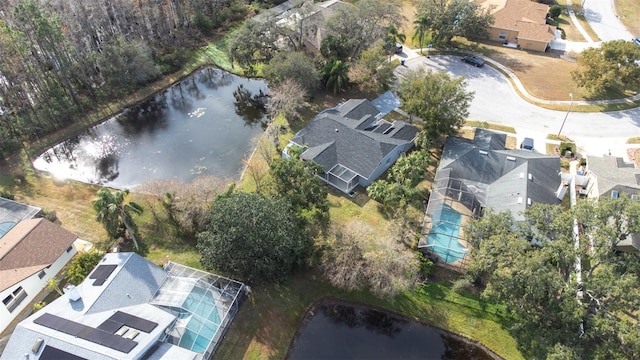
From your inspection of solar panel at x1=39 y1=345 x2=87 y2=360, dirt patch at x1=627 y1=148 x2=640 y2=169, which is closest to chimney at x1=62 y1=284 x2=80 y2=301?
solar panel at x1=39 y1=345 x2=87 y2=360

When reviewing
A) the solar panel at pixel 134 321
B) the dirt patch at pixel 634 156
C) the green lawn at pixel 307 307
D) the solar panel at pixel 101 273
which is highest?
the solar panel at pixel 101 273

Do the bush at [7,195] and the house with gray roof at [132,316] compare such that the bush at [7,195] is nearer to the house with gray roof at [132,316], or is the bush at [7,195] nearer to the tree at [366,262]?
the house with gray roof at [132,316]

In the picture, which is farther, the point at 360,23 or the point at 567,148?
the point at 360,23

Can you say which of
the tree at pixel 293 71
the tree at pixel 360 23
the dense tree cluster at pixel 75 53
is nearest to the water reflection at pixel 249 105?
the tree at pixel 293 71

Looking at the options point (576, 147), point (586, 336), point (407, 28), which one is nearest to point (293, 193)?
point (586, 336)

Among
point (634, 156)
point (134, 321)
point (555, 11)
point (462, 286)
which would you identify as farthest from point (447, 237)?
point (555, 11)

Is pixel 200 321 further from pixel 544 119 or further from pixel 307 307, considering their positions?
pixel 544 119

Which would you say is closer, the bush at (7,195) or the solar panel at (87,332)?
the solar panel at (87,332)
